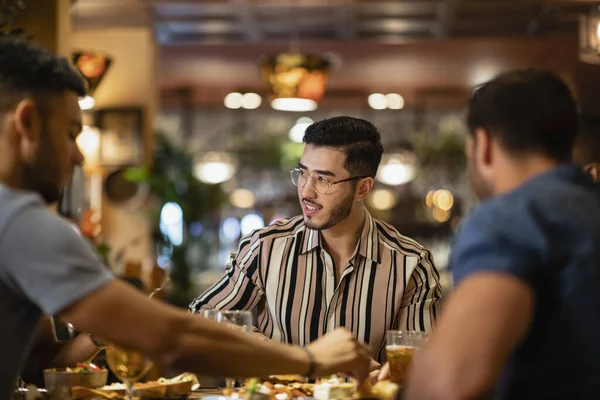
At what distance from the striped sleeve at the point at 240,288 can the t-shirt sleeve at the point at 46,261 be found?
5.29 ft

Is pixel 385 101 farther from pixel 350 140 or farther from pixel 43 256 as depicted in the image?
pixel 43 256

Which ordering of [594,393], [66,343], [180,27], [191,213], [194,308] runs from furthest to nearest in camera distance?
[191,213] < [180,27] < [194,308] < [66,343] < [594,393]

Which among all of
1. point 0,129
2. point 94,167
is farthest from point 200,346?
point 94,167

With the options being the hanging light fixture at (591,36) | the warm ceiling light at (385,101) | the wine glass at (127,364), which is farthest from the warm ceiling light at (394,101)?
the wine glass at (127,364)

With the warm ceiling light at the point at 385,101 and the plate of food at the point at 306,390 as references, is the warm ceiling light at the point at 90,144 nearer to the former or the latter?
the warm ceiling light at the point at 385,101

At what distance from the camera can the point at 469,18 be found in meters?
9.66

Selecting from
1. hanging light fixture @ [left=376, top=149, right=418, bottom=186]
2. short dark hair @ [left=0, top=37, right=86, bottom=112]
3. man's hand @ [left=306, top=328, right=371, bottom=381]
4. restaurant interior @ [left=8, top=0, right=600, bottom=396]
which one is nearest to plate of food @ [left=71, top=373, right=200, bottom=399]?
man's hand @ [left=306, top=328, right=371, bottom=381]

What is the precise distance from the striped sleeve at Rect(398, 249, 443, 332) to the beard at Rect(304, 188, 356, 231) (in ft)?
1.09

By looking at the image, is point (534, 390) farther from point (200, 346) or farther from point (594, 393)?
point (200, 346)

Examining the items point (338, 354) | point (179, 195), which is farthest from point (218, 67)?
point (338, 354)

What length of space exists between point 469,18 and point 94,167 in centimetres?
417

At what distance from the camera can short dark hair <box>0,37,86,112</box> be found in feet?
6.64

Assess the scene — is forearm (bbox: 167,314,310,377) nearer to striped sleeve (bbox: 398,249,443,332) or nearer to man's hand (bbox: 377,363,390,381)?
man's hand (bbox: 377,363,390,381)

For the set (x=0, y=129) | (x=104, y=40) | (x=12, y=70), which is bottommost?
(x=0, y=129)
